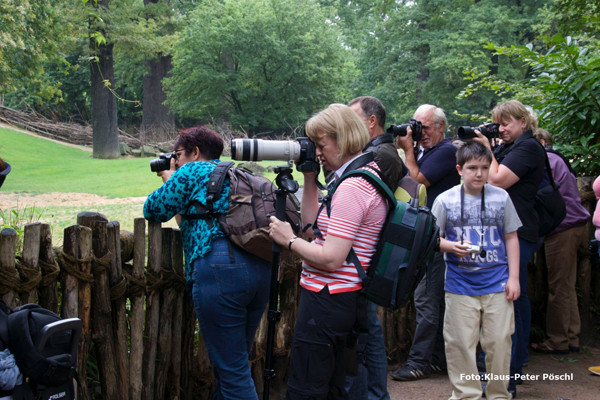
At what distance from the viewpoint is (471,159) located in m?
3.83

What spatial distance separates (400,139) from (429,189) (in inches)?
20.7

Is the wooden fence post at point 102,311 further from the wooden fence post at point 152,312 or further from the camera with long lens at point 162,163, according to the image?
the camera with long lens at point 162,163

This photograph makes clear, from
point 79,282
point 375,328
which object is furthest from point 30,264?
point 375,328

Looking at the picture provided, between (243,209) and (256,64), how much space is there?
22.6 metres

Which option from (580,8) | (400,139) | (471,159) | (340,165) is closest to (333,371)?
(340,165)

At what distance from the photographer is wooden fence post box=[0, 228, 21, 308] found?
2939mm

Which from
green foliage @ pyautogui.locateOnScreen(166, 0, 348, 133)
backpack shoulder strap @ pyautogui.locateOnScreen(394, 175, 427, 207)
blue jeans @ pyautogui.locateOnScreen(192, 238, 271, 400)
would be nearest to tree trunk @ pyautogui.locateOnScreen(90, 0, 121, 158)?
green foliage @ pyautogui.locateOnScreen(166, 0, 348, 133)

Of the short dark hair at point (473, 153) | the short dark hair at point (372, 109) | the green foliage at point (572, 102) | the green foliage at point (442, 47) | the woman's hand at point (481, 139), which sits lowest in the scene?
the short dark hair at point (473, 153)

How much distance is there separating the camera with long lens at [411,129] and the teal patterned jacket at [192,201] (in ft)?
5.34

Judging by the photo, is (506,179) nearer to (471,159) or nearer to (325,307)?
(471,159)

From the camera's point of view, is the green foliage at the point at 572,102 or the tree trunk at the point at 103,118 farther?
the tree trunk at the point at 103,118

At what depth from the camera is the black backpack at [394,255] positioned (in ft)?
8.86

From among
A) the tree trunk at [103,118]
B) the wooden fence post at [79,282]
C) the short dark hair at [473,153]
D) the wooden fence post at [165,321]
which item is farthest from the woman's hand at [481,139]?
the tree trunk at [103,118]

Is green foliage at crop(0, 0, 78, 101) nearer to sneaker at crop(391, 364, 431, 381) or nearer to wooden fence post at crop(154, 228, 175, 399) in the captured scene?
wooden fence post at crop(154, 228, 175, 399)
